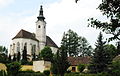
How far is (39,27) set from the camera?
3674 inches

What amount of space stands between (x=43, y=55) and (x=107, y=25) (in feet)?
223

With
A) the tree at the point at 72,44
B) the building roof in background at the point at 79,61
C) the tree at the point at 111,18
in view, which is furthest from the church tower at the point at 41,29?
the tree at the point at 111,18

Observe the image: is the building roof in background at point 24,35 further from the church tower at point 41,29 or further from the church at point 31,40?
the church tower at point 41,29

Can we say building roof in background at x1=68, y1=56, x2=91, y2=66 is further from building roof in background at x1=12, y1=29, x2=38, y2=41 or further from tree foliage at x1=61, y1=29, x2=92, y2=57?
building roof in background at x1=12, y1=29, x2=38, y2=41

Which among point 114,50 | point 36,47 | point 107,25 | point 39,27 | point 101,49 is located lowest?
point 114,50

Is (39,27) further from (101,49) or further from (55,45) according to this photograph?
(101,49)

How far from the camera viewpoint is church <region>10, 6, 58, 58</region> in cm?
8831

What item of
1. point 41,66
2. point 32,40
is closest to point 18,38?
point 32,40

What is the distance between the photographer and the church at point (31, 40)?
88.3 metres

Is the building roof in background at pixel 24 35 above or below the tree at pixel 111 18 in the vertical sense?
above

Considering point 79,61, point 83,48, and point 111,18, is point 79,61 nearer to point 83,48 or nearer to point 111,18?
point 83,48

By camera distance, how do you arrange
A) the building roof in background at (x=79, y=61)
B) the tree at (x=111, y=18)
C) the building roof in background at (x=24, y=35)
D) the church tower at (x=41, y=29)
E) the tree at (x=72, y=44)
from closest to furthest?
the tree at (x=111, y=18) → the building roof in background at (x=79, y=61) → the tree at (x=72, y=44) → the building roof in background at (x=24, y=35) → the church tower at (x=41, y=29)

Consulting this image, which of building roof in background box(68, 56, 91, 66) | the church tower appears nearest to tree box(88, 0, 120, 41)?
building roof in background box(68, 56, 91, 66)

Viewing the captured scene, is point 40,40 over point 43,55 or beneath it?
over
